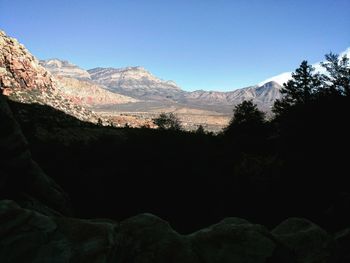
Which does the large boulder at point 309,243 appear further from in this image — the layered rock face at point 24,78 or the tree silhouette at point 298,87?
the layered rock face at point 24,78

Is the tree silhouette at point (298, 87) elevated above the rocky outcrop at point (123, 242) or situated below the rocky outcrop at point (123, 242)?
above

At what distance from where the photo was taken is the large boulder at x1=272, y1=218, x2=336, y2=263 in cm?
913

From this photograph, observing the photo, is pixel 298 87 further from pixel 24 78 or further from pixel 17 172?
pixel 24 78

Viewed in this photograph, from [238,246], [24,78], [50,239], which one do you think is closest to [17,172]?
[50,239]

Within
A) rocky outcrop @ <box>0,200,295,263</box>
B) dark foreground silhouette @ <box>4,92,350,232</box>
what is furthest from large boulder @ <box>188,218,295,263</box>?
dark foreground silhouette @ <box>4,92,350,232</box>

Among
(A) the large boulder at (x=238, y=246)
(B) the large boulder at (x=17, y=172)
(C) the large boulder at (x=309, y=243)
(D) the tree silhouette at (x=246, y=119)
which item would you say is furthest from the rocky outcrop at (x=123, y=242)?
(D) the tree silhouette at (x=246, y=119)

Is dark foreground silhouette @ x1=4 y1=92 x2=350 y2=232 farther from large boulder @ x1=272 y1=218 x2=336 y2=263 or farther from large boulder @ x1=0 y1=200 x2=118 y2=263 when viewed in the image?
large boulder @ x1=0 y1=200 x2=118 y2=263

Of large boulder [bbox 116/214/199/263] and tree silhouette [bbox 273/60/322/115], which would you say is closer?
large boulder [bbox 116/214/199/263]

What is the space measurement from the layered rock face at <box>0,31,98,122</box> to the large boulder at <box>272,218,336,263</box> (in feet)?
282

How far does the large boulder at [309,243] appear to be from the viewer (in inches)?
359

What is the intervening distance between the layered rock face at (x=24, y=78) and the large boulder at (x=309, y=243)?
3388 inches

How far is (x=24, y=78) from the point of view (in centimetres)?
10069

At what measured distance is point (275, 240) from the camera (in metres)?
7.43

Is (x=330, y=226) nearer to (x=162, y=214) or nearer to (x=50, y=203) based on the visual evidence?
(x=162, y=214)
